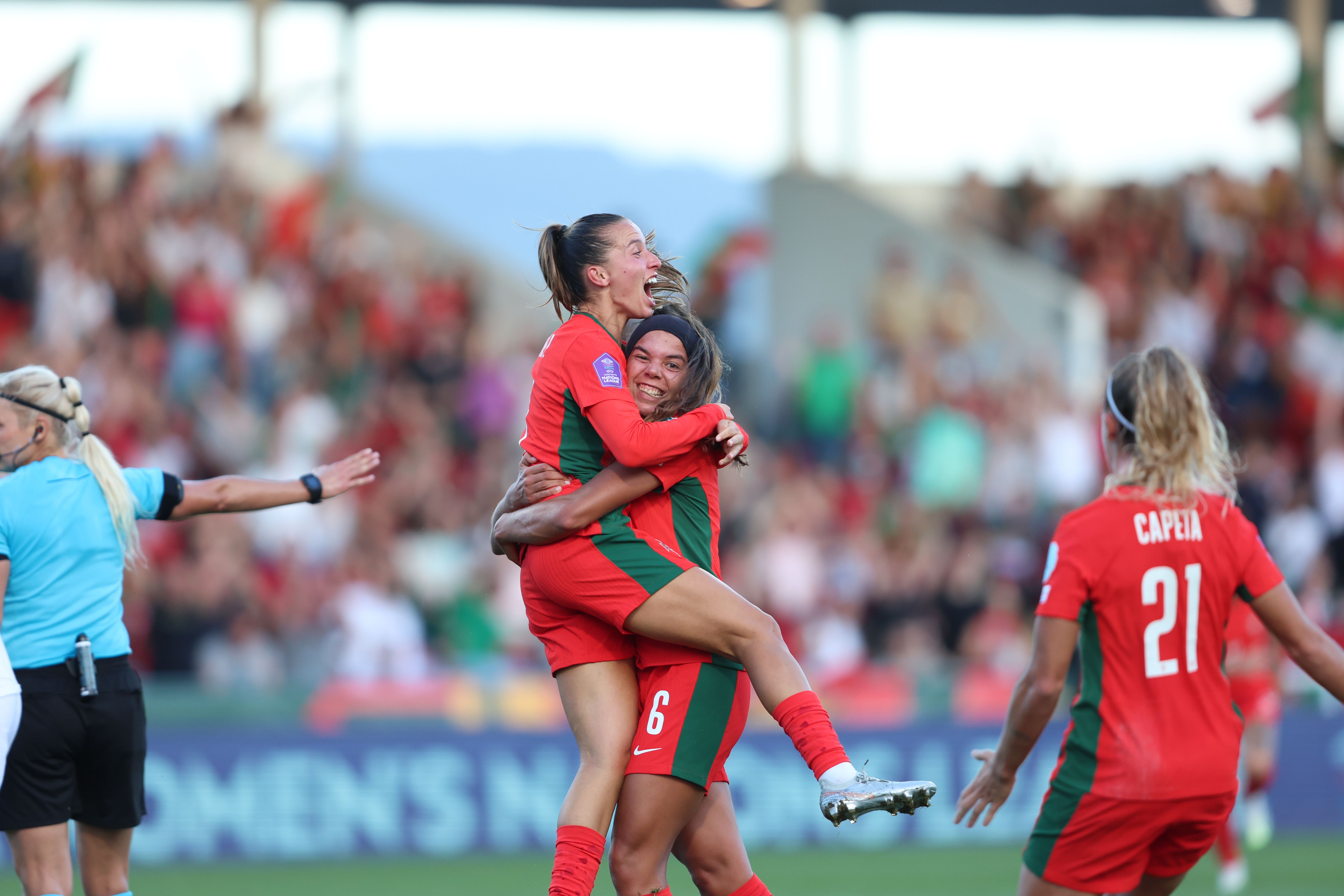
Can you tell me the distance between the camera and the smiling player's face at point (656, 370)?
5.29 m

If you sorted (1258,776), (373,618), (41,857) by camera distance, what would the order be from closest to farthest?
(41,857)
(1258,776)
(373,618)

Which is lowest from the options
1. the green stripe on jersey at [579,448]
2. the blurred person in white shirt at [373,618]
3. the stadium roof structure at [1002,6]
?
the blurred person in white shirt at [373,618]

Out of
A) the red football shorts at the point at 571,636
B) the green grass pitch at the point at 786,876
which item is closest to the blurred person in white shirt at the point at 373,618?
the green grass pitch at the point at 786,876

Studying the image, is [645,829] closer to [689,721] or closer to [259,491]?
[689,721]

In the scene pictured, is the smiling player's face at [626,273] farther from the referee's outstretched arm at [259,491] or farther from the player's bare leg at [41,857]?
the player's bare leg at [41,857]

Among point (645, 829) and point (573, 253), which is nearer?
point (645, 829)

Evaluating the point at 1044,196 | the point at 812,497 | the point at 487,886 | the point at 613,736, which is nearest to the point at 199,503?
the point at 613,736

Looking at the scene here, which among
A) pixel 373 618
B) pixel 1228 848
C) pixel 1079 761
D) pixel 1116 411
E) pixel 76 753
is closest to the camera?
pixel 1079 761

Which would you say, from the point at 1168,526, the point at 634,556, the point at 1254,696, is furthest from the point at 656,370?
the point at 1254,696

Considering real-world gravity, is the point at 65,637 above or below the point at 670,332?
below

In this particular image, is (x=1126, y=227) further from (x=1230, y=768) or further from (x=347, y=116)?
(x=1230, y=768)

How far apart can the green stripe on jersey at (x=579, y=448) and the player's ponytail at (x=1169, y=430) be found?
5.59ft

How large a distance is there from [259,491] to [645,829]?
2.10 metres

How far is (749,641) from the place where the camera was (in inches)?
196
